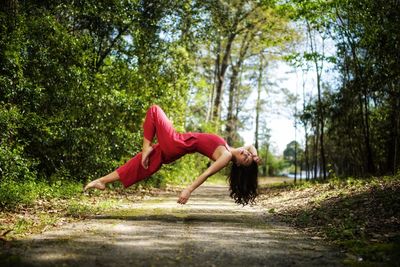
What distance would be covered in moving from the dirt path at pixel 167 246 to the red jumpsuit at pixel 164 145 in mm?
1018

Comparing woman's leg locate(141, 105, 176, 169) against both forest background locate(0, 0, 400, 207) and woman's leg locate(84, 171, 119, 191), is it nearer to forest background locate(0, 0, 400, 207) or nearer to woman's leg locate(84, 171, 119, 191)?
woman's leg locate(84, 171, 119, 191)

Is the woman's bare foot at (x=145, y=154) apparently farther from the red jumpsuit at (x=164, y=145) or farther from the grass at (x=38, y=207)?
the grass at (x=38, y=207)

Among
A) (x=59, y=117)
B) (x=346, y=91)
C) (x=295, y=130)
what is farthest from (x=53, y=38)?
(x=295, y=130)

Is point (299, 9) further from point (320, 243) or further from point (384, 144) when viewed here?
point (320, 243)

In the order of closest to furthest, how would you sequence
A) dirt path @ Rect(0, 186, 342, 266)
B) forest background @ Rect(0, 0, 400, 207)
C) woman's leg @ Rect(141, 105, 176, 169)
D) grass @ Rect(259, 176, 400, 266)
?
dirt path @ Rect(0, 186, 342, 266) < grass @ Rect(259, 176, 400, 266) < woman's leg @ Rect(141, 105, 176, 169) < forest background @ Rect(0, 0, 400, 207)

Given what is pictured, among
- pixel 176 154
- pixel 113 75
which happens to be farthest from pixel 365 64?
pixel 176 154

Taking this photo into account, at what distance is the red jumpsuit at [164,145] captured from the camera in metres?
6.48

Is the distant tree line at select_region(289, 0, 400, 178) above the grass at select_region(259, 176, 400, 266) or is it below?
above

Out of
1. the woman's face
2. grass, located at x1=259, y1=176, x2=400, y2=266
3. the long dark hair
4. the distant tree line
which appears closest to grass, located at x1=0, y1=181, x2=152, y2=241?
the long dark hair

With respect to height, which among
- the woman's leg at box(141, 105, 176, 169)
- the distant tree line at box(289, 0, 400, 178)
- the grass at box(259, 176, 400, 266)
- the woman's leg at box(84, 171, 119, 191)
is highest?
the distant tree line at box(289, 0, 400, 178)

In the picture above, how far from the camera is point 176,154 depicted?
21.9 ft

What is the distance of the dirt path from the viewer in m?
3.58

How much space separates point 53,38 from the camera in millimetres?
10203

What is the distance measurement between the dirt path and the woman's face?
1082 millimetres
